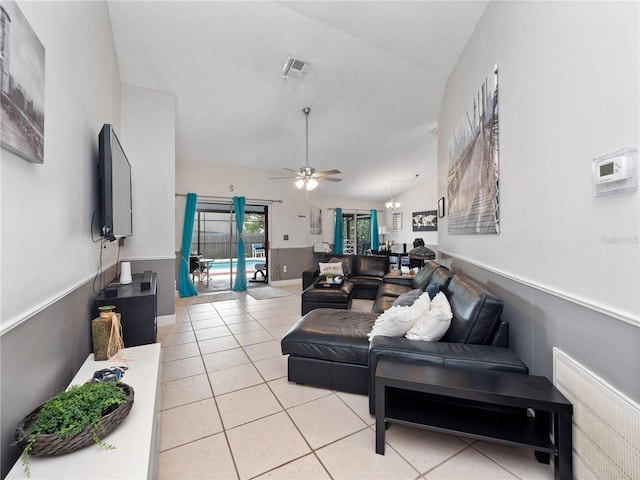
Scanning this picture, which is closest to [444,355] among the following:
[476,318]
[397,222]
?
[476,318]

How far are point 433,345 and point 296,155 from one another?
4.98 metres

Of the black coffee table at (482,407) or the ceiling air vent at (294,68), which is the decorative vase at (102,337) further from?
the ceiling air vent at (294,68)

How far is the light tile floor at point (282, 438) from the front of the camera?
54.1 inches

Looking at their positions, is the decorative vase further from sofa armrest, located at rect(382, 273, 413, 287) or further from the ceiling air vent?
sofa armrest, located at rect(382, 273, 413, 287)

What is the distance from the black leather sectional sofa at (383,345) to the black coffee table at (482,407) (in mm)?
82

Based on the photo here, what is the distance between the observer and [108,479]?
840 mm

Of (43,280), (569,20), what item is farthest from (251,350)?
(569,20)

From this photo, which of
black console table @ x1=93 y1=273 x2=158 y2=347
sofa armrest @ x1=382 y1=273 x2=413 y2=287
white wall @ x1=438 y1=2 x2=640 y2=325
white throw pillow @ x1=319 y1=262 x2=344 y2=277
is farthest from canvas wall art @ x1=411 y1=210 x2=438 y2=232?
black console table @ x1=93 y1=273 x2=158 y2=347

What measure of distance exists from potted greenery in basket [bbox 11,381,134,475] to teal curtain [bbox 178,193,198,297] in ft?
15.1

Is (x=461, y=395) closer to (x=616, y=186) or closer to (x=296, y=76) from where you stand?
(x=616, y=186)

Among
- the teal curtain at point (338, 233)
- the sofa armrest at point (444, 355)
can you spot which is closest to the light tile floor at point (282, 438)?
the sofa armrest at point (444, 355)

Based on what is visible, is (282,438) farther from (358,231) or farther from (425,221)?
(358,231)

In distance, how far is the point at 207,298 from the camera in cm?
525

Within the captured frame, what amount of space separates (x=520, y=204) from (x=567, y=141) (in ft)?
1.72
